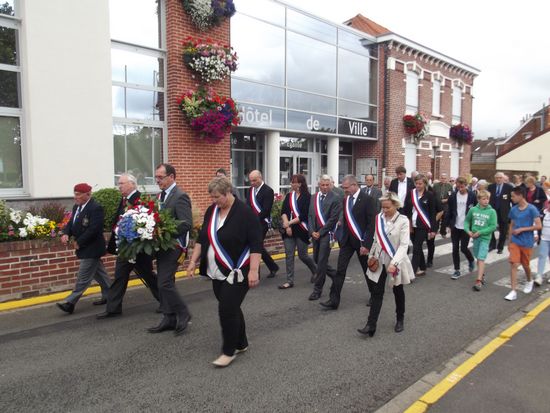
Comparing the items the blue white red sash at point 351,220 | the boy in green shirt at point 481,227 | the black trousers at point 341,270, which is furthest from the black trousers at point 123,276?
the boy in green shirt at point 481,227

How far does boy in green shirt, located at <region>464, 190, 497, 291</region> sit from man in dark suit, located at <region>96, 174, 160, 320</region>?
17.1 ft

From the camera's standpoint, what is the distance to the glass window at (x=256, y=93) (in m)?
12.9

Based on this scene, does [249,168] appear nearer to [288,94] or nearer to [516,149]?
[288,94]

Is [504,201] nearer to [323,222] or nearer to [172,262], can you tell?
[323,222]

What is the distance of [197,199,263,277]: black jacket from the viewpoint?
4215 millimetres

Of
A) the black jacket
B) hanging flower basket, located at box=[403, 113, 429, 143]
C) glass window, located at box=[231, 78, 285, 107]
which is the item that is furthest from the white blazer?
hanging flower basket, located at box=[403, 113, 429, 143]

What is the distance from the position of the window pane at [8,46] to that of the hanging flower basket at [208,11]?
3998 mm

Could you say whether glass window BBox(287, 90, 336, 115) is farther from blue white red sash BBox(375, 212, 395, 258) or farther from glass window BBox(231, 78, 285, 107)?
blue white red sash BBox(375, 212, 395, 258)

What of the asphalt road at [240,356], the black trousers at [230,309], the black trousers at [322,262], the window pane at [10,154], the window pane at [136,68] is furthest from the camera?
the window pane at [136,68]

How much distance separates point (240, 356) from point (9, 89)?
761 centimetres

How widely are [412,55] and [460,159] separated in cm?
691

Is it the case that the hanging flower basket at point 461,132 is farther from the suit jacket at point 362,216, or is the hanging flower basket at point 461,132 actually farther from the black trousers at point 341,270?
the black trousers at point 341,270

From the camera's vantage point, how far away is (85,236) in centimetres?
563

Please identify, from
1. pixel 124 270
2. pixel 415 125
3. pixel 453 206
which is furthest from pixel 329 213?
pixel 415 125
